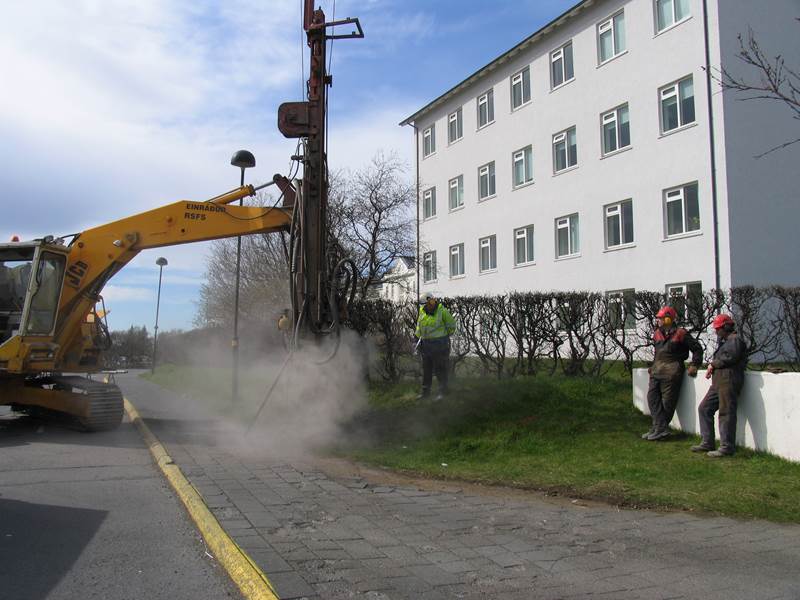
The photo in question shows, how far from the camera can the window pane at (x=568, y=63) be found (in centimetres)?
2585

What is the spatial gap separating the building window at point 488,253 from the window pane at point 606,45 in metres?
8.93

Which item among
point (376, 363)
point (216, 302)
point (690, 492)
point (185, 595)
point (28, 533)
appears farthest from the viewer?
point (216, 302)

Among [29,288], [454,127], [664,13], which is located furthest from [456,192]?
[29,288]

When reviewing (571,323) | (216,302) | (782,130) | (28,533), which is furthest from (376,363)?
(216,302)

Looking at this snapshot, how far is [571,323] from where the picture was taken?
11.4 meters

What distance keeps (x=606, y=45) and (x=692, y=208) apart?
7616 millimetres

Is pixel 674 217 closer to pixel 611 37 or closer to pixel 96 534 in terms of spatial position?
pixel 611 37

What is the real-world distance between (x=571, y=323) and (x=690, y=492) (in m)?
5.14

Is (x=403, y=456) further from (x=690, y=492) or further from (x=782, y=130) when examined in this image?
(x=782, y=130)

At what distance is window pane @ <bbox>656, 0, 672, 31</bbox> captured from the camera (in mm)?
21500

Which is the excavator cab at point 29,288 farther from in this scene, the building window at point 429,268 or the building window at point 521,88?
the building window at point 521,88

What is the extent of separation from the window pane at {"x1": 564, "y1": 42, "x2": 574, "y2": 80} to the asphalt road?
22396mm

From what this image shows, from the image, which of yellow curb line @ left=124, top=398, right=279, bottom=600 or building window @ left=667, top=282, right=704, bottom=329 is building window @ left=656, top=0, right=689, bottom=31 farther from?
yellow curb line @ left=124, top=398, right=279, bottom=600

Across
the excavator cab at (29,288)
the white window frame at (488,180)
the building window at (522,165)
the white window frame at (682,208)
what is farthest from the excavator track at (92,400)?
the white window frame at (488,180)
